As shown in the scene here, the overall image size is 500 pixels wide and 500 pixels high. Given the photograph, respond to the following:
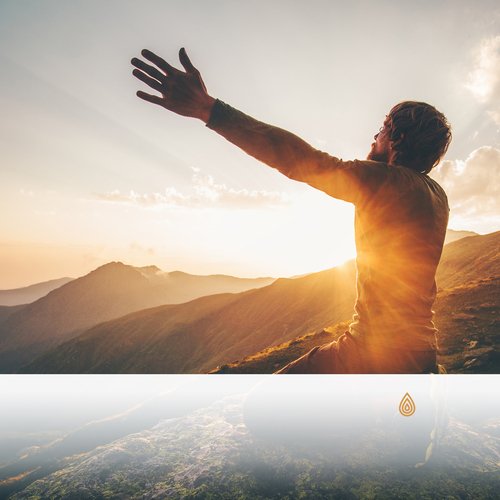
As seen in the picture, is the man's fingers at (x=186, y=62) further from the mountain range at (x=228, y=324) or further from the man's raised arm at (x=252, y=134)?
the mountain range at (x=228, y=324)

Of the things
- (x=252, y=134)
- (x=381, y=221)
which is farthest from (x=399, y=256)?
(x=252, y=134)

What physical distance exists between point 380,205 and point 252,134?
0.77 metres

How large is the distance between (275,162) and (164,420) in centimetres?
491

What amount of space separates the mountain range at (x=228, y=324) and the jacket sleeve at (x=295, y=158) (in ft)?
148

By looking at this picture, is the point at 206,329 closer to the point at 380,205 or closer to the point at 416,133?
the point at 416,133

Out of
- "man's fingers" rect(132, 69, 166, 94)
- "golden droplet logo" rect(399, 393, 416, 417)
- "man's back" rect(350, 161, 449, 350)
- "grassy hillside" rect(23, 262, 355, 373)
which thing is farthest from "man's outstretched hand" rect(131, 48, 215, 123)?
"grassy hillside" rect(23, 262, 355, 373)

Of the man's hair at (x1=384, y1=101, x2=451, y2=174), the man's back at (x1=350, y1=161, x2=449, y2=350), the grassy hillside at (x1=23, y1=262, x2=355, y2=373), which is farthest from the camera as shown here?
the grassy hillside at (x1=23, y1=262, x2=355, y2=373)

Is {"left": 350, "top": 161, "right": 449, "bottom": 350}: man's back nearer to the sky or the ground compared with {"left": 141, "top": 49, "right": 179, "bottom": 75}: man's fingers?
nearer to the ground

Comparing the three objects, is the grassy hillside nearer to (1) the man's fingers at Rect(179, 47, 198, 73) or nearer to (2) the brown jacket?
(2) the brown jacket

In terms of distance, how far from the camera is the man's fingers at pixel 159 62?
1.76 metres

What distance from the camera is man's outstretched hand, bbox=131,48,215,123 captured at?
5.78 feet

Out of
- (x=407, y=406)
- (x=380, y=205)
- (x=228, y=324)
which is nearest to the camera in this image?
(x=380, y=205)

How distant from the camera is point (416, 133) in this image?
2145mm

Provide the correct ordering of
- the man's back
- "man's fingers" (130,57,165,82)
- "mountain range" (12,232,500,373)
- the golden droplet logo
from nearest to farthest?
"man's fingers" (130,57,165,82) → the man's back → the golden droplet logo → "mountain range" (12,232,500,373)
